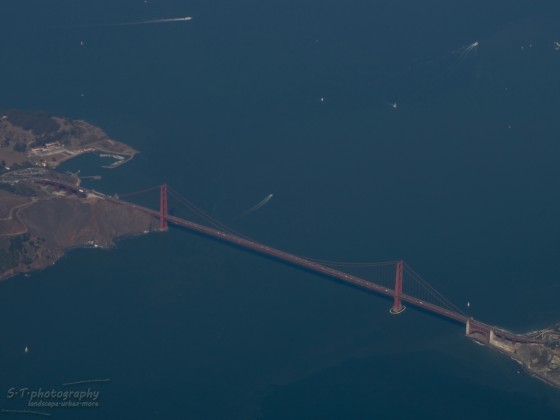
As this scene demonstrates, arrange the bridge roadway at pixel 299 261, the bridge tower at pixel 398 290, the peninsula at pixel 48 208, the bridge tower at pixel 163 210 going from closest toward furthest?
the bridge roadway at pixel 299 261
the bridge tower at pixel 398 290
the peninsula at pixel 48 208
the bridge tower at pixel 163 210

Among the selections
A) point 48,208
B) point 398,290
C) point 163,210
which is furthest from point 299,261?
point 48,208

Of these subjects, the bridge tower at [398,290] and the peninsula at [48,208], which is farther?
the peninsula at [48,208]

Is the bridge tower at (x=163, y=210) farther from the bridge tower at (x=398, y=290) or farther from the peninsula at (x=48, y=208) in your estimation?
the bridge tower at (x=398, y=290)

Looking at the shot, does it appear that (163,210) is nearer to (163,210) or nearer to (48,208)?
(163,210)

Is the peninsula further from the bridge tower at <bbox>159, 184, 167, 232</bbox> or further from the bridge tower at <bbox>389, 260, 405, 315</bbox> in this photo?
the bridge tower at <bbox>389, 260, 405, 315</bbox>

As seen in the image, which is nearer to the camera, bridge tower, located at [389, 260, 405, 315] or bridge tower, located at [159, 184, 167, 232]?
bridge tower, located at [389, 260, 405, 315]

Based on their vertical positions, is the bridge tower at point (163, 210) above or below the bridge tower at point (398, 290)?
above

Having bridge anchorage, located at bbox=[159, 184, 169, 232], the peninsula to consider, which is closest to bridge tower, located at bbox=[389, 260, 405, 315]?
bridge anchorage, located at bbox=[159, 184, 169, 232]

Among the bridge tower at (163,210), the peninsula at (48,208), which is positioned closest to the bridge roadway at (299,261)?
the bridge tower at (163,210)

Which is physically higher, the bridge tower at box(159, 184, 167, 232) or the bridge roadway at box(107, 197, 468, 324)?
the bridge tower at box(159, 184, 167, 232)

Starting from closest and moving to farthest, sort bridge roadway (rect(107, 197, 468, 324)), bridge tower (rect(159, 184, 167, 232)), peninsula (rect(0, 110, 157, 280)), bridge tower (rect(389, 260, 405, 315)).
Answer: bridge roadway (rect(107, 197, 468, 324)), bridge tower (rect(389, 260, 405, 315)), peninsula (rect(0, 110, 157, 280)), bridge tower (rect(159, 184, 167, 232))

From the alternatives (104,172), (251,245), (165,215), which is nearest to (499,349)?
(251,245)

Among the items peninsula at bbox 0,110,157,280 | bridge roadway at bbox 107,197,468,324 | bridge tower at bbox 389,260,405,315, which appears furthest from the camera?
peninsula at bbox 0,110,157,280
